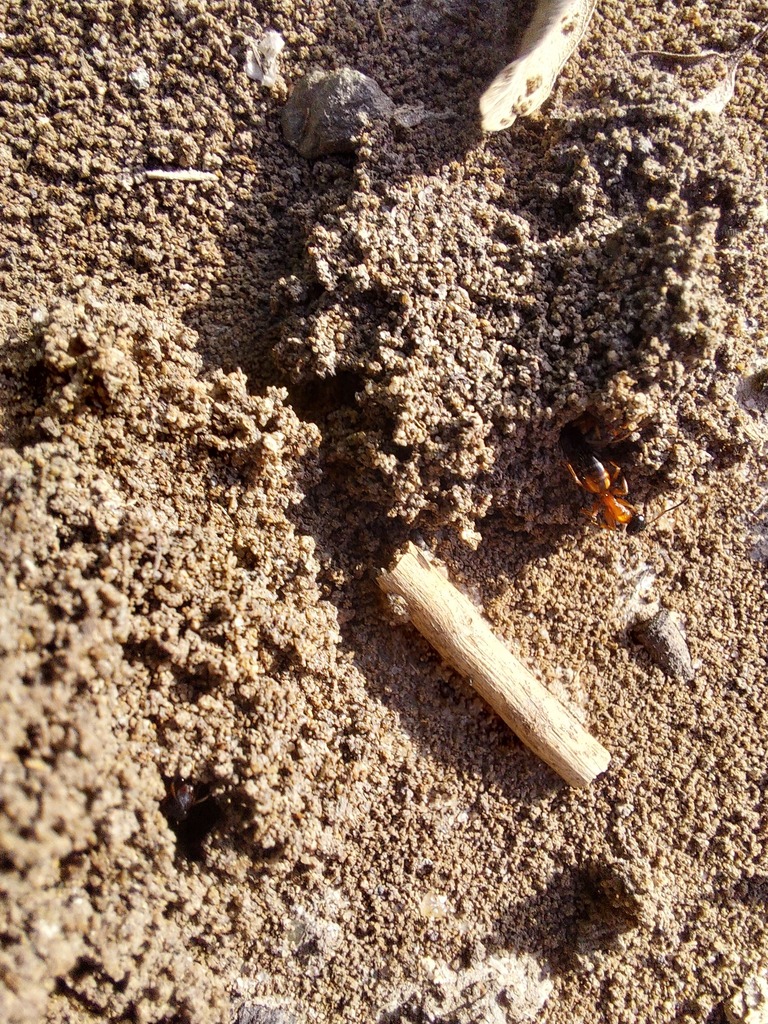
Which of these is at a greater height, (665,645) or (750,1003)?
(665,645)

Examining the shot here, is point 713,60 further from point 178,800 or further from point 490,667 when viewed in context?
point 178,800

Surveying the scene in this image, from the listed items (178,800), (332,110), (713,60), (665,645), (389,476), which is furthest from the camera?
(713,60)

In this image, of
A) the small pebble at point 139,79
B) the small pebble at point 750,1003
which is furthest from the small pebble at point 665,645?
the small pebble at point 139,79

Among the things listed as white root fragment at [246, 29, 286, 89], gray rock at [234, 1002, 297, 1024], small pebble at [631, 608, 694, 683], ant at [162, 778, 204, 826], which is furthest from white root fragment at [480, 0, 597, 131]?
gray rock at [234, 1002, 297, 1024]

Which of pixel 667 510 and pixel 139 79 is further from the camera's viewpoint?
pixel 667 510

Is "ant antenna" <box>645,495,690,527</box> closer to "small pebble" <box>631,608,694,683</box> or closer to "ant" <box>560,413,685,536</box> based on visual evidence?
"ant" <box>560,413,685,536</box>

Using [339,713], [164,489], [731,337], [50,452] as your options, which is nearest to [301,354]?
[164,489]

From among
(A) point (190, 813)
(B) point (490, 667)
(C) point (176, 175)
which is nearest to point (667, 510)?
(B) point (490, 667)
